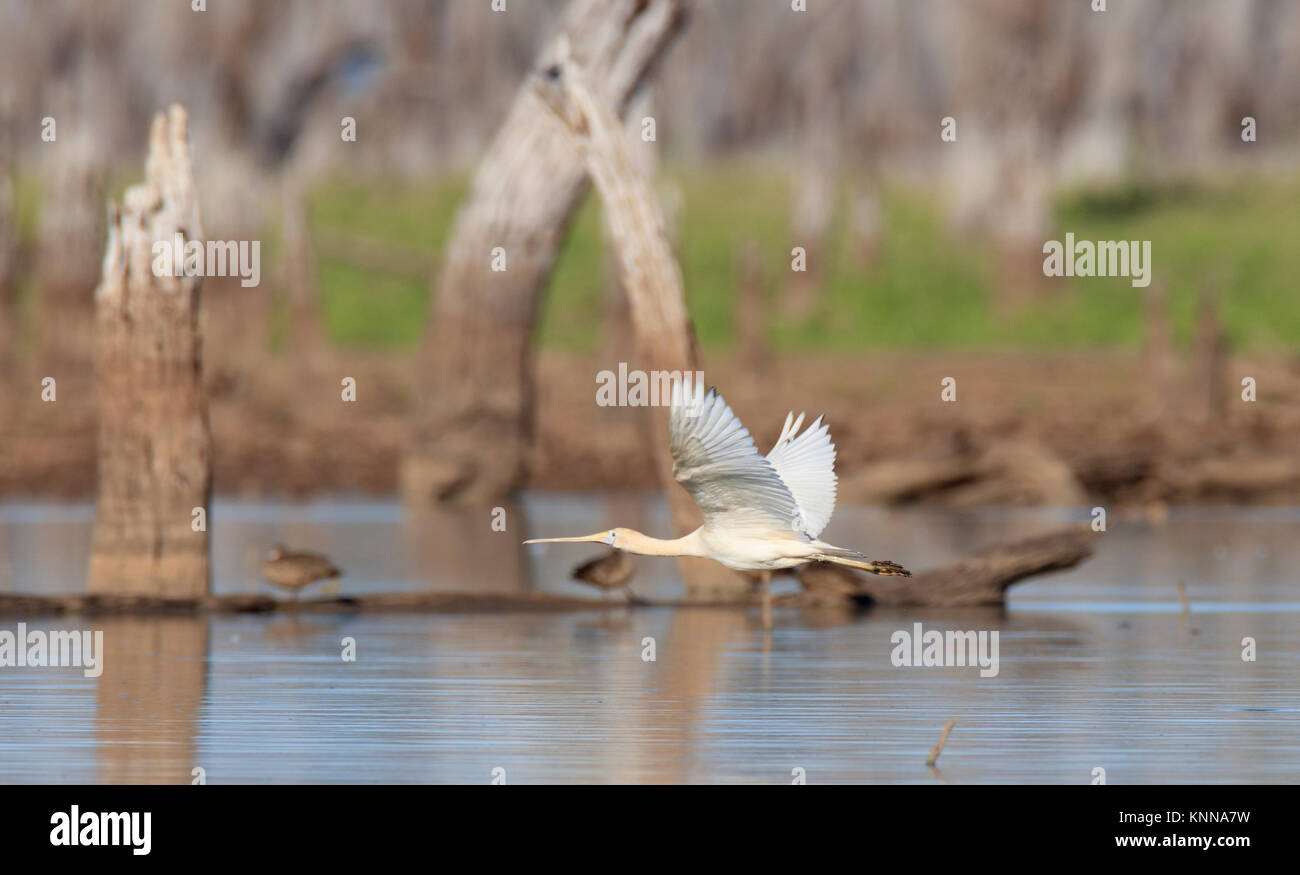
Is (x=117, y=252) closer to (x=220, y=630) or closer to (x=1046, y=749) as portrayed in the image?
(x=220, y=630)

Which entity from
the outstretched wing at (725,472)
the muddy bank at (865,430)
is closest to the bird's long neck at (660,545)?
the outstretched wing at (725,472)

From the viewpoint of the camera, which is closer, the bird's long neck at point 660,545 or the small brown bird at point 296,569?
the bird's long neck at point 660,545

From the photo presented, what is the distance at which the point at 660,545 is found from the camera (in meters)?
14.7

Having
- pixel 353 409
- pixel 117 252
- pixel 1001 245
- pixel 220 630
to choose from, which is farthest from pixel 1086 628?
pixel 1001 245

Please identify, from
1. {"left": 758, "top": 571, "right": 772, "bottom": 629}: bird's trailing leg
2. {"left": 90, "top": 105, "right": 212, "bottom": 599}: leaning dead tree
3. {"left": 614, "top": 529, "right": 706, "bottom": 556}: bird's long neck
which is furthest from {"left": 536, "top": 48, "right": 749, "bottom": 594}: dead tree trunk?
{"left": 614, "top": 529, "right": 706, "bottom": 556}: bird's long neck

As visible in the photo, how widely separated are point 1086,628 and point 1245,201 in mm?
48873

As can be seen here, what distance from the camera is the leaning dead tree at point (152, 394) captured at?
1838 cm

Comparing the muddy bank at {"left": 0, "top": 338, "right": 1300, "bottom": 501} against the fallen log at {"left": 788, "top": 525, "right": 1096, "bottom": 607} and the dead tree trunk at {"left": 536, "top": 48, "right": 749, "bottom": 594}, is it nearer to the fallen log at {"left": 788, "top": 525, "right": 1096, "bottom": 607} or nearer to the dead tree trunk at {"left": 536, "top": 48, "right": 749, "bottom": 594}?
the fallen log at {"left": 788, "top": 525, "right": 1096, "bottom": 607}

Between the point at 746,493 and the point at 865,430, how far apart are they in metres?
24.5

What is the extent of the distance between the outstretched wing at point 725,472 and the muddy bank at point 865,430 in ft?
57.2

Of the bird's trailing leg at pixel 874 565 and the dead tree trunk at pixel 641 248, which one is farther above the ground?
the dead tree trunk at pixel 641 248

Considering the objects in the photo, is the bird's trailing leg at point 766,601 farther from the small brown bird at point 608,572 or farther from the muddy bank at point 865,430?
the muddy bank at point 865,430

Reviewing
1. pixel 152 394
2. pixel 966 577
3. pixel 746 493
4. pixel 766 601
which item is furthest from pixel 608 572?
pixel 746 493

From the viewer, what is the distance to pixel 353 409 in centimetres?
4047
